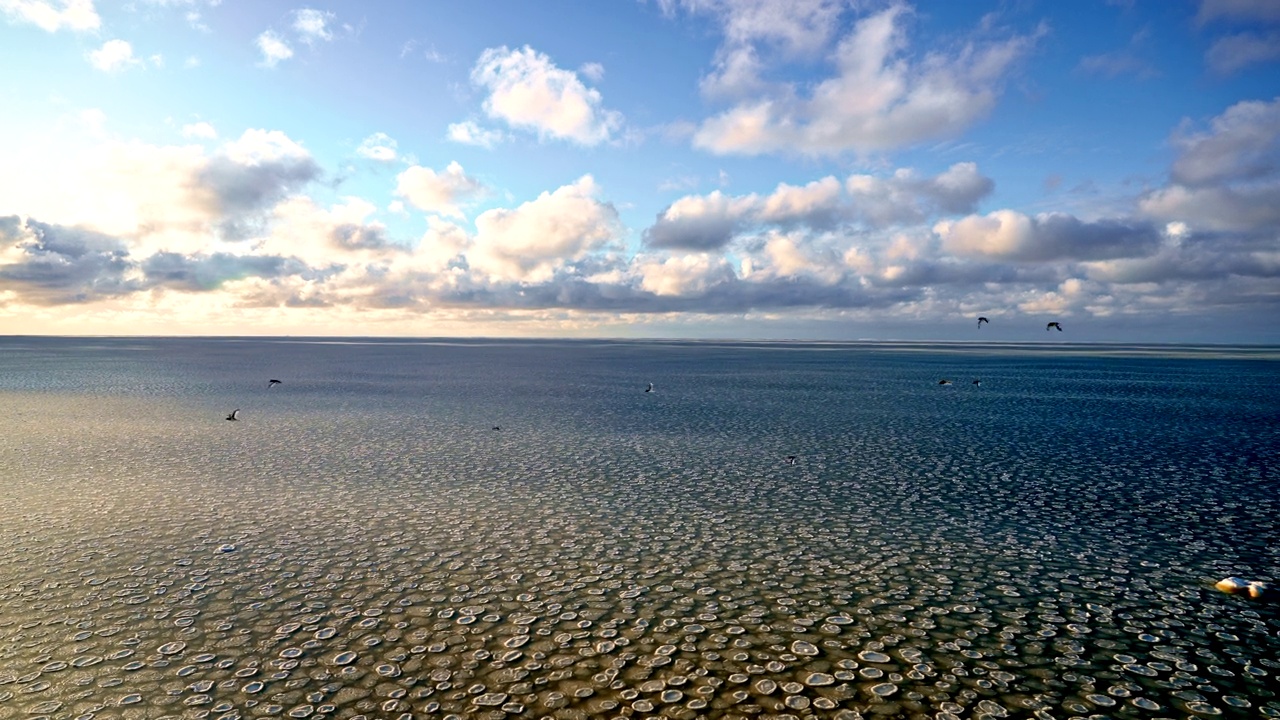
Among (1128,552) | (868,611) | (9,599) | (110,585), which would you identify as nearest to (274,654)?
(110,585)

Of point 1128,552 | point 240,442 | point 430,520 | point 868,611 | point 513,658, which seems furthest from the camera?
point 240,442

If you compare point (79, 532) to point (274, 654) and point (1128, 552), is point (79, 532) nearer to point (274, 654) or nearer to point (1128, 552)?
point (274, 654)

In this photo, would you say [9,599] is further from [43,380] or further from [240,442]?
[43,380]

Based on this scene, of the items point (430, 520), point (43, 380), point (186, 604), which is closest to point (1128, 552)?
point (430, 520)

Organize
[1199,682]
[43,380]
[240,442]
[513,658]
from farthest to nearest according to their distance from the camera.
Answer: [43,380] → [240,442] → [513,658] → [1199,682]

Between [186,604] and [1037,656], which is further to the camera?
[186,604]

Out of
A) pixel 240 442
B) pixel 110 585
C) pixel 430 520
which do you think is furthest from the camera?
pixel 240 442
